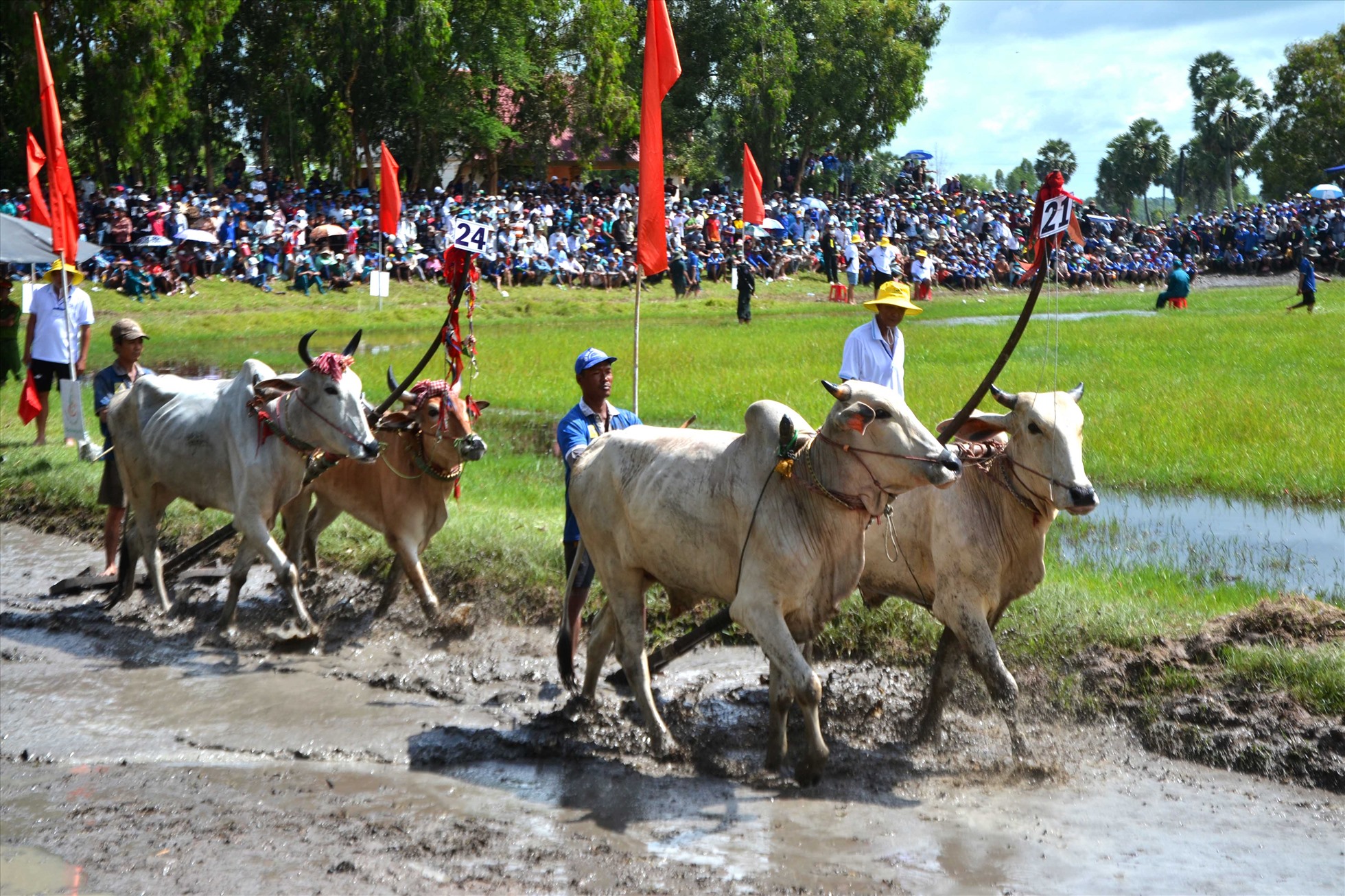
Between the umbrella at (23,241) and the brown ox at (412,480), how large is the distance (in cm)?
746

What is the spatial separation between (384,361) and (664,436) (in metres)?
15.7

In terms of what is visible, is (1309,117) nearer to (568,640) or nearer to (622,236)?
(622,236)

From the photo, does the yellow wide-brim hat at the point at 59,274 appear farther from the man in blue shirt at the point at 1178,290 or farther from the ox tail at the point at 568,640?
the man in blue shirt at the point at 1178,290

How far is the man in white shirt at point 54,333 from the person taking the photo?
13477mm

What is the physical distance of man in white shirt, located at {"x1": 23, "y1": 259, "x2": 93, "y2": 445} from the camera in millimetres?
13477

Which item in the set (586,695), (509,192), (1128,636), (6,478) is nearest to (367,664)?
(586,695)

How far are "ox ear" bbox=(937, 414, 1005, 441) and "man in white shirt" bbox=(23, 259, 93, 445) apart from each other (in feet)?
31.0

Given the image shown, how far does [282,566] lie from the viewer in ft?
28.3

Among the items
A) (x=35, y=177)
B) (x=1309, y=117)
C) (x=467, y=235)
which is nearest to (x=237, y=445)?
(x=467, y=235)

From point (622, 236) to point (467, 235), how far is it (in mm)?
30724

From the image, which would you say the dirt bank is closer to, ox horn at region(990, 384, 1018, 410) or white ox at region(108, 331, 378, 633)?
white ox at region(108, 331, 378, 633)

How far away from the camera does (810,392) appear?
1767 cm

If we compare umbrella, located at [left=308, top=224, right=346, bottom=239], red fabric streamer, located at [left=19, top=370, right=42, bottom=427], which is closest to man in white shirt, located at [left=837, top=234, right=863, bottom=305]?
umbrella, located at [left=308, top=224, right=346, bottom=239]

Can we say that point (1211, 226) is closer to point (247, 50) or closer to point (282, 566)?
point (247, 50)
